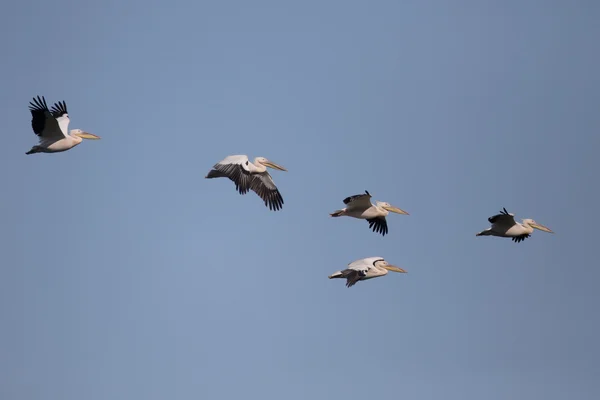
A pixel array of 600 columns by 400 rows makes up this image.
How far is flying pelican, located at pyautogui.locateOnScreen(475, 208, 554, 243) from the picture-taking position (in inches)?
1358

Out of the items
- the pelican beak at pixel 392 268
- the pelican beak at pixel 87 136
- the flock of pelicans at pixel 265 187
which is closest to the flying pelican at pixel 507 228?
the flock of pelicans at pixel 265 187

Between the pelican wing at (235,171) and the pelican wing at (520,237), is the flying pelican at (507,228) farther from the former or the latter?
the pelican wing at (235,171)

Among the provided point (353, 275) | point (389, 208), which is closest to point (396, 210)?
point (389, 208)

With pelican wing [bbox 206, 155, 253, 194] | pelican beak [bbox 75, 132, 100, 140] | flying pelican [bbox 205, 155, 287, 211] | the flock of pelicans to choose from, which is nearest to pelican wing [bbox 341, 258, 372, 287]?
the flock of pelicans

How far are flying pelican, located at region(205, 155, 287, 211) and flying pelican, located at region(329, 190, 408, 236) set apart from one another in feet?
4.56

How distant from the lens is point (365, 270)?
110 ft

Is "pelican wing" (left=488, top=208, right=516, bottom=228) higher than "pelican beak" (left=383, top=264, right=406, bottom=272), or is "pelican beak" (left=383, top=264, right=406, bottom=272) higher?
"pelican wing" (left=488, top=208, right=516, bottom=228)

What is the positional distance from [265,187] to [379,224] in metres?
2.63

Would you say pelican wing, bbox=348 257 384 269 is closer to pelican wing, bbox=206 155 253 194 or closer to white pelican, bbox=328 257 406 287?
white pelican, bbox=328 257 406 287

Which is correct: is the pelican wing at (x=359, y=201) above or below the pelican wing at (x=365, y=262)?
above

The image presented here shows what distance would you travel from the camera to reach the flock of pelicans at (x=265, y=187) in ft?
109

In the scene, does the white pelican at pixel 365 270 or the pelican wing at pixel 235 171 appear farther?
the pelican wing at pixel 235 171

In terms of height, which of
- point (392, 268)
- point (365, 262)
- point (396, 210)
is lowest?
point (365, 262)

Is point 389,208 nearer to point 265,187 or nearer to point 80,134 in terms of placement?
point 265,187
